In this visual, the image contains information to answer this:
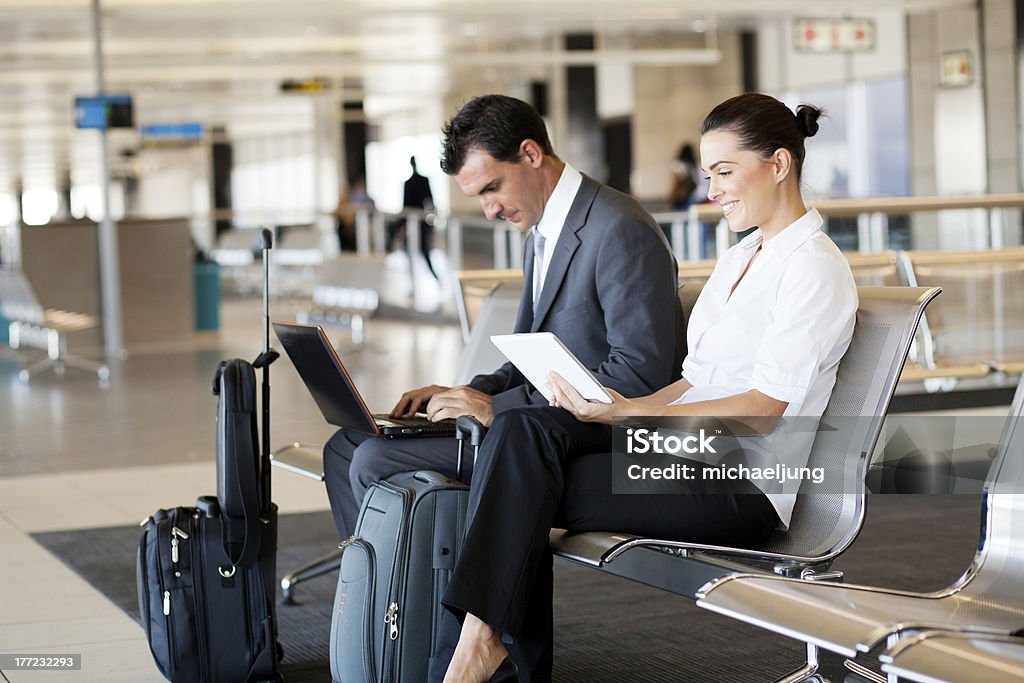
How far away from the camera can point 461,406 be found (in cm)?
292

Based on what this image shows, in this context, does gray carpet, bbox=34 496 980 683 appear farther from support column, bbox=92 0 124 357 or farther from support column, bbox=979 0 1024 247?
support column, bbox=979 0 1024 247

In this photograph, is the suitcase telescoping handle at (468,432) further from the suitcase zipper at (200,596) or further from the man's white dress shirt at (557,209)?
the suitcase zipper at (200,596)

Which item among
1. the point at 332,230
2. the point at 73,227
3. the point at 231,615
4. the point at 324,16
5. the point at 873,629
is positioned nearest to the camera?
the point at 873,629

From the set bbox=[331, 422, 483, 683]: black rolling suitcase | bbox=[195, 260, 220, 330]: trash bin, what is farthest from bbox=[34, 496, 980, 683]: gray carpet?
bbox=[195, 260, 220, 330]: trash bin

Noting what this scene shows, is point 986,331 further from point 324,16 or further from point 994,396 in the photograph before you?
point 324,16

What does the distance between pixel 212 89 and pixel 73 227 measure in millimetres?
14262

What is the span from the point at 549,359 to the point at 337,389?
613 mm

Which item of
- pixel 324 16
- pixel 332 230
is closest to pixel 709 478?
pixel 324 16

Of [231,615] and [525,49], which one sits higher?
[525,49]

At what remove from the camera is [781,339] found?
7.98 ft

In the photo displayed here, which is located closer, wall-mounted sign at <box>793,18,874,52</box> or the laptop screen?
the laptop screen

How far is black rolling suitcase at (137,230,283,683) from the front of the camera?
2936 mm

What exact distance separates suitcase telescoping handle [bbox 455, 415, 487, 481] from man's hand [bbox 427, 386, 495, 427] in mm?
122

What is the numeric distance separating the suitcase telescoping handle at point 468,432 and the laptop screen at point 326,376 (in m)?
0.21
